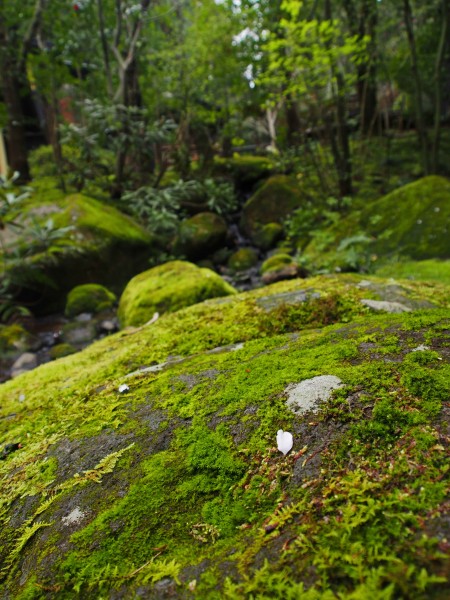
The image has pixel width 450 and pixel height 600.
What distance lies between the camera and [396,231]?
6.80m

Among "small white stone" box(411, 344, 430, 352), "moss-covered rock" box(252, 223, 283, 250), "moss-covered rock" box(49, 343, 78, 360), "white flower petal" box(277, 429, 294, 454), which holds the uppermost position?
"small white stone" box(411, 344, 430, 352)

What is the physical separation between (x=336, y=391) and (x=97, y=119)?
10615 mm

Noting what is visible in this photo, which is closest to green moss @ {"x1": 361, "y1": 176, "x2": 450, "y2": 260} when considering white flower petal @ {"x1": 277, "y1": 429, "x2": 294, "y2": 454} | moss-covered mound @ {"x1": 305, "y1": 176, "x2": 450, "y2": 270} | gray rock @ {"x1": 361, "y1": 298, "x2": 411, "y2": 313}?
moss-covered mound @ {"x1": 305, "y1": 176, "x2": 450, "y2": 270}

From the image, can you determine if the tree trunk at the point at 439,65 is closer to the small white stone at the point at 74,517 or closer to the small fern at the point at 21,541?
the small white stone at the point at 74,517

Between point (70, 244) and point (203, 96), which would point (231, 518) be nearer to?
point (70, 244)

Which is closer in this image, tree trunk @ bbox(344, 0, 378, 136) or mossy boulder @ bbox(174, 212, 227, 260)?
tree trunk @ bbox(344, 0, 378, 136)

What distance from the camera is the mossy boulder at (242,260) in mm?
9562

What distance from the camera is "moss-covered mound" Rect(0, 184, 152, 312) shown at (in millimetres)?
7859

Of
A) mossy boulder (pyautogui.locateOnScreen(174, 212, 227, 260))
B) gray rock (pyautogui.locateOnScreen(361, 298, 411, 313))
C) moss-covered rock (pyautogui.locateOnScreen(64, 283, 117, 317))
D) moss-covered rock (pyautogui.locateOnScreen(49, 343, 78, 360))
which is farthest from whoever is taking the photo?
mossy boulder (pyautogui.locateOnScreen(174, 212, 227, 260))

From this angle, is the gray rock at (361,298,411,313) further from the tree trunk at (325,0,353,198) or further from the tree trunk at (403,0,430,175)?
the tree trunk at (403,0,430,175)

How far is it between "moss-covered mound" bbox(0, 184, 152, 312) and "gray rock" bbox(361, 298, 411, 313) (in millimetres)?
6716

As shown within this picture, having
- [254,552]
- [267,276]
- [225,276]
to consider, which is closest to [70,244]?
[225,276]

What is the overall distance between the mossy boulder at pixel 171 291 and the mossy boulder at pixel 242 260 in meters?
4.30

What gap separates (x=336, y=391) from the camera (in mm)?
1366
